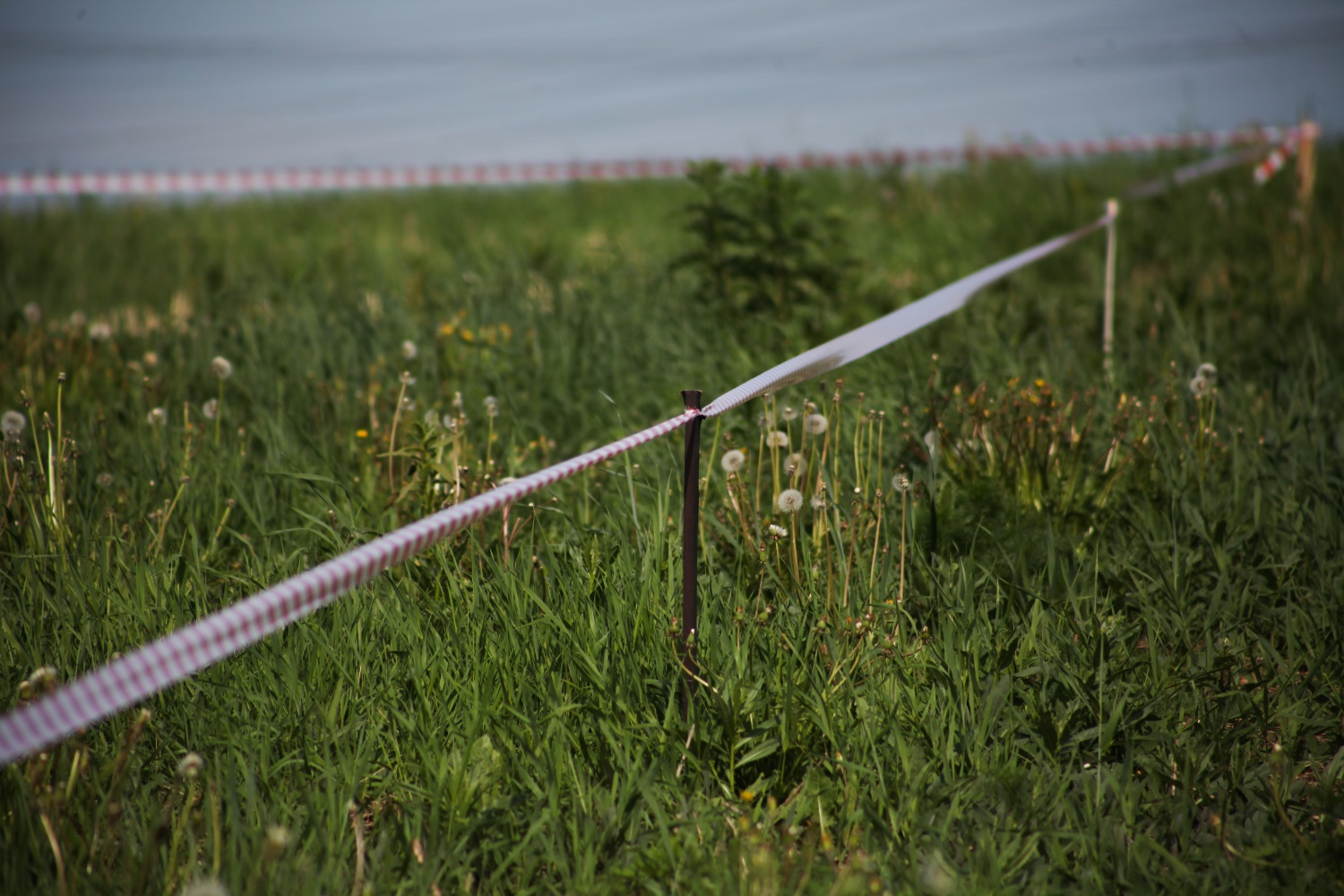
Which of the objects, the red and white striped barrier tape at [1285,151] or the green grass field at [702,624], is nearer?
the green grass field at [702,624]

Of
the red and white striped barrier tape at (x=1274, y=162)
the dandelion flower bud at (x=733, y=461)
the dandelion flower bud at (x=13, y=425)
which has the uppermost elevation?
the red and white striped barrier tape at (x=1274, y=162)

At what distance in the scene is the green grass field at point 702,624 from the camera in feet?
6.45

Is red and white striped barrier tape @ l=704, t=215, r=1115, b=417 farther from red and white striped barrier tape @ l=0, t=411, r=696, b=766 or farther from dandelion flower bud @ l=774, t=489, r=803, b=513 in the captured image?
red and white striped barrier tape @ l=0, t=411, r=696, b=766

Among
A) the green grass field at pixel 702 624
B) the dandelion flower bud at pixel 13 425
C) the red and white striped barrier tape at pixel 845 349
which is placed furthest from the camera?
the dandelion flower bud at pixel 13 425

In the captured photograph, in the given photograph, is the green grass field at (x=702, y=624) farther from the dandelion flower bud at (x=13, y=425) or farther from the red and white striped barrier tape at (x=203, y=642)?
the red and white striped barrier tape at (x=203, y=642)

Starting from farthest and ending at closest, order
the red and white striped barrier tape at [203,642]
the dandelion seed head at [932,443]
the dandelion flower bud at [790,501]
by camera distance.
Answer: the dandelion seed head at [932,443], the dandelion flower bud at [790,501], the red and white striped barrier tape at [203,642]

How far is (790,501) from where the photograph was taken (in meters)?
2.65

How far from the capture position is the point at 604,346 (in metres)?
4.95

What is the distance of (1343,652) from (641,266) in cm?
475

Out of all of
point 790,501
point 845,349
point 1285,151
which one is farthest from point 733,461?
point 1285,151

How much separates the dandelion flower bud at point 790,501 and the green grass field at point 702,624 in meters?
0.06

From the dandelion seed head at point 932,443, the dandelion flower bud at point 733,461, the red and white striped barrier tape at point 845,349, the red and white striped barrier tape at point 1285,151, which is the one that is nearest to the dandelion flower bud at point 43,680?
the red and white striped barrier tape at point 845,349

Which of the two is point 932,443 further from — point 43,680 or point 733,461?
point 43,680

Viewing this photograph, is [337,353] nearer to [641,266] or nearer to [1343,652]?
[641,266]
